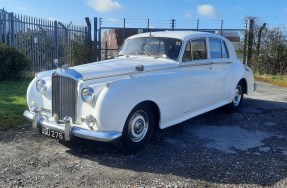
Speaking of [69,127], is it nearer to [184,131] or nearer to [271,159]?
[184,131]

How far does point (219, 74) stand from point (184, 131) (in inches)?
59.4

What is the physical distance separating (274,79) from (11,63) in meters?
10.0

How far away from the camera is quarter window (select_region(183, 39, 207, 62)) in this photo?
6.29 meters

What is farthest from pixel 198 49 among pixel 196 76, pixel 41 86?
pixel 41 86

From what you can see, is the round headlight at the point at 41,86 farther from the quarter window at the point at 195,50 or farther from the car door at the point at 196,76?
the quarter window at the point at 195,50

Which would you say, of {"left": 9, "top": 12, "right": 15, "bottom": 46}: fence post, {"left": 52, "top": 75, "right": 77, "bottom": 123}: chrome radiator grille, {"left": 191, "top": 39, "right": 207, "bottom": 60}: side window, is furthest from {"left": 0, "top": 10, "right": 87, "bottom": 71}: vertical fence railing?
{"left": 52, "top": 75, "right": 77, "bottom": 123}: chrome radiator grille

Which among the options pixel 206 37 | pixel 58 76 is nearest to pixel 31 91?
pixel 58 76

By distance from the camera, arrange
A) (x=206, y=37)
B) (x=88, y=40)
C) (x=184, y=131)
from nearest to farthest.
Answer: (x=184, y=131) → (x=206, y=37) → (x=88, y=40)

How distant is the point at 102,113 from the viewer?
14.9 feet

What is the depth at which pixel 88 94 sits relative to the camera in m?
4.74

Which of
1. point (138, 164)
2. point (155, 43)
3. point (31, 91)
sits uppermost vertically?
point (155, 43)

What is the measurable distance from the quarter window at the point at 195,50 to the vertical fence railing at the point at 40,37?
671 cm

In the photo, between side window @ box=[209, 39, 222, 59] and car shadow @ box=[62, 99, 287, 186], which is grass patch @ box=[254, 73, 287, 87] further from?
car shadow @ box=[62, 99, 287, 186]

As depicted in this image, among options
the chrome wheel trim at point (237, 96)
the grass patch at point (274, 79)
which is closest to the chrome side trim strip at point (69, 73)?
the chrome wheel trim at point (237, 96)
